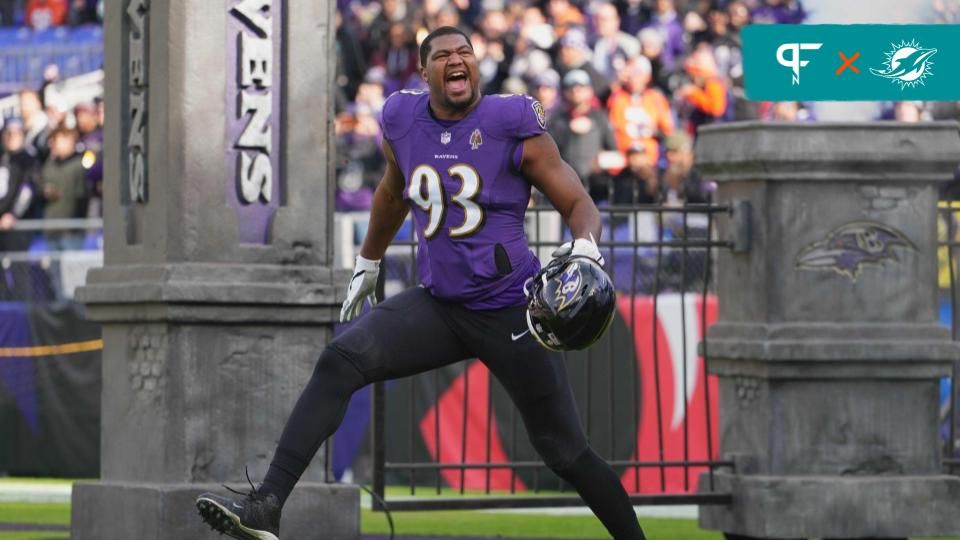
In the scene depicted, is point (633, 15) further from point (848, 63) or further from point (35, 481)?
point (848, 63)

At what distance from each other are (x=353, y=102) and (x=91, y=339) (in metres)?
7.52

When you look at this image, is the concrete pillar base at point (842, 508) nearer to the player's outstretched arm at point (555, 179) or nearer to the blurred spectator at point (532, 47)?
the player's outstretched arm at point (555, 179)

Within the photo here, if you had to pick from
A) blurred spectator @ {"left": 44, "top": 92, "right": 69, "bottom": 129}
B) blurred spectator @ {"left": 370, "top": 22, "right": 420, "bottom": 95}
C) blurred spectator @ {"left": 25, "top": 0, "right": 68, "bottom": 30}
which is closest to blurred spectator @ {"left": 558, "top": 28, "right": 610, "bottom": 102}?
blurred spectator @ {"left": 370, "top": 22, "right": 420, "bottom": 95}

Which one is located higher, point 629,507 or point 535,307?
point 535,307

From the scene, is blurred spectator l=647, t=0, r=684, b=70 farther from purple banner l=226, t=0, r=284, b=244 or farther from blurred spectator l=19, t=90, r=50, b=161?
purple banner l=226, t=0, r=284, b=244

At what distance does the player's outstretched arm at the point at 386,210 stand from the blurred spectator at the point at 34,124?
14404 mm

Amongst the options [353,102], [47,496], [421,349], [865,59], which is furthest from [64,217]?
[421,349]

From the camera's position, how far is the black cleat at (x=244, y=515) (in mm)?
7191

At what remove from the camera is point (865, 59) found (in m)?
11.5

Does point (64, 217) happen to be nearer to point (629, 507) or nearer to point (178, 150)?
point (178, 150)

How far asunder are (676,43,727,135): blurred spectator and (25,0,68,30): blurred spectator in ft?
31.2

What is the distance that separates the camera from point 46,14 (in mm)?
26719

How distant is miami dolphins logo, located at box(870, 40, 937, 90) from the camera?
11680 millimetres

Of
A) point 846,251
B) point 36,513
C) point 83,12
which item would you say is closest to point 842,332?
point 846,251
